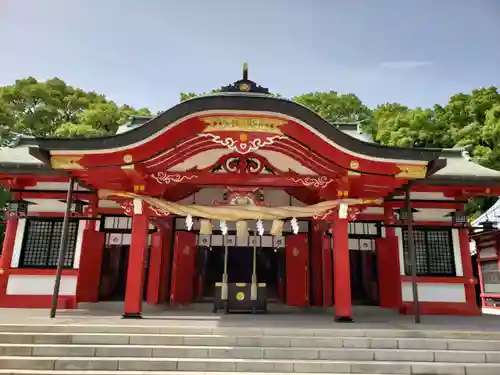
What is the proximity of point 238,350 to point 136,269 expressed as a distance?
3490 millimetres

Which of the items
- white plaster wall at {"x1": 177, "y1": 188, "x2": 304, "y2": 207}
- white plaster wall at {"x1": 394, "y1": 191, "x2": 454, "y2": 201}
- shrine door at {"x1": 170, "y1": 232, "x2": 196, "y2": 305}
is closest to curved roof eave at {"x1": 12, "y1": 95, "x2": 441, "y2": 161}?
white plaster wall at {"x1": 394, "y1": 191, "x2": 454, "y2": 201}

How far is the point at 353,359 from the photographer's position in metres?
6.47

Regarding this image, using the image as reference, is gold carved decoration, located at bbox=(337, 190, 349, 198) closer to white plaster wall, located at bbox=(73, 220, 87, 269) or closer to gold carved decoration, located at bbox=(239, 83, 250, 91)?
gold carved decoration, located at bbox=(239, 83, 250, 91)

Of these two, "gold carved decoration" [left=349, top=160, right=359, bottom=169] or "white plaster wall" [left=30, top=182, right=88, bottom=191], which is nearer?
"gold carved decoration" [left=349, top=160, right=359, bottom=169]

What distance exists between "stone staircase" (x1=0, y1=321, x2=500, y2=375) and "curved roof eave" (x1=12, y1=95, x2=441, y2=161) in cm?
379

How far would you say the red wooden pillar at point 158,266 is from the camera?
36.6ft

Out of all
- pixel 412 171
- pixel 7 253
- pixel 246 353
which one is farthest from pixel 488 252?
pixel 7 253

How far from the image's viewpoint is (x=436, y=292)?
11211 millimetres

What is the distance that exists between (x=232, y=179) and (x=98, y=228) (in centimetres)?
511

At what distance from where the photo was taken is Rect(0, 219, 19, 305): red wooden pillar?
11062 mm

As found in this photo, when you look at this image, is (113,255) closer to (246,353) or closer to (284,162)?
(284,162)

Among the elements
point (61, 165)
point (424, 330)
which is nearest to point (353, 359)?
point (424, 330)

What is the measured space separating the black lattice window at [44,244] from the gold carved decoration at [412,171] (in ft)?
31.2

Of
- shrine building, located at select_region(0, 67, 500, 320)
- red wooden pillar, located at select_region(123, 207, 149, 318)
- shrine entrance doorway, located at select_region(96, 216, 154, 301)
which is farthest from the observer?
shrine entrance doorway, located at select_region(96, 216, 154, 301)
